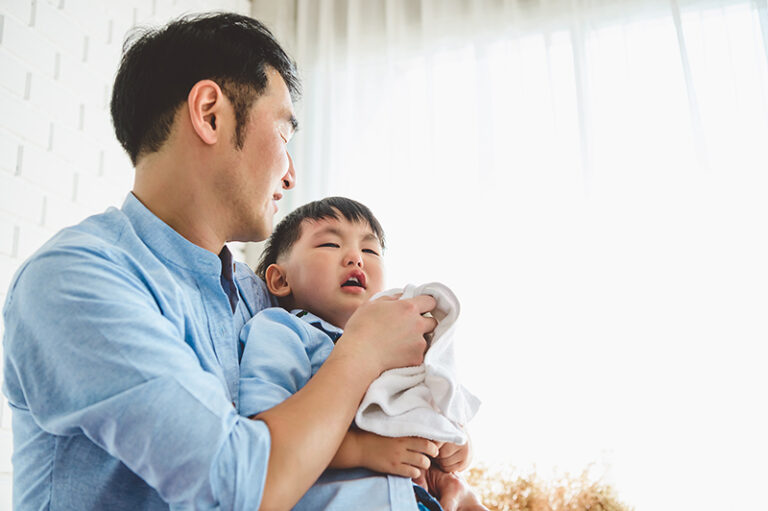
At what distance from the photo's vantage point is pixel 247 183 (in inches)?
45.8

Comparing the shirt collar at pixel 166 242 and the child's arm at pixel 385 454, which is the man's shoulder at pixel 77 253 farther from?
the child's arm at pixel 385 454

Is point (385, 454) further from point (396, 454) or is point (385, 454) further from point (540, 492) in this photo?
point (540, 492)

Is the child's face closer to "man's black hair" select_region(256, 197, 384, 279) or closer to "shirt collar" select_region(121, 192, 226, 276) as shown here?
"man's black hair" select_region(256, 197, 384, 279)

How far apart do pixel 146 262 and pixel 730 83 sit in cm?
250

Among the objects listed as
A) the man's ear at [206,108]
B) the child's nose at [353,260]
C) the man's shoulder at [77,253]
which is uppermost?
the man's ear at [206,108]

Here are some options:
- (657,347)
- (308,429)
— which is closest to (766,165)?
(657,347)

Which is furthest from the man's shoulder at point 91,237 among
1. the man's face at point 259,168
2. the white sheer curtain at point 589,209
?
the white sheer curtain at point 589,209

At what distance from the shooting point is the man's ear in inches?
45.2

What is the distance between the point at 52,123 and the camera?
7.15 feet

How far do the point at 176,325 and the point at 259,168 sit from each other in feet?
1.13

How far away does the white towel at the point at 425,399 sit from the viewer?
3.21ft

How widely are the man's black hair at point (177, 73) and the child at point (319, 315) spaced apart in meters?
0.36

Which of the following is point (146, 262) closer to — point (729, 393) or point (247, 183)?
point (247, 183)

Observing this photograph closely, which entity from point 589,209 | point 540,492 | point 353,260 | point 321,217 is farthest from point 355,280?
point 589,209
